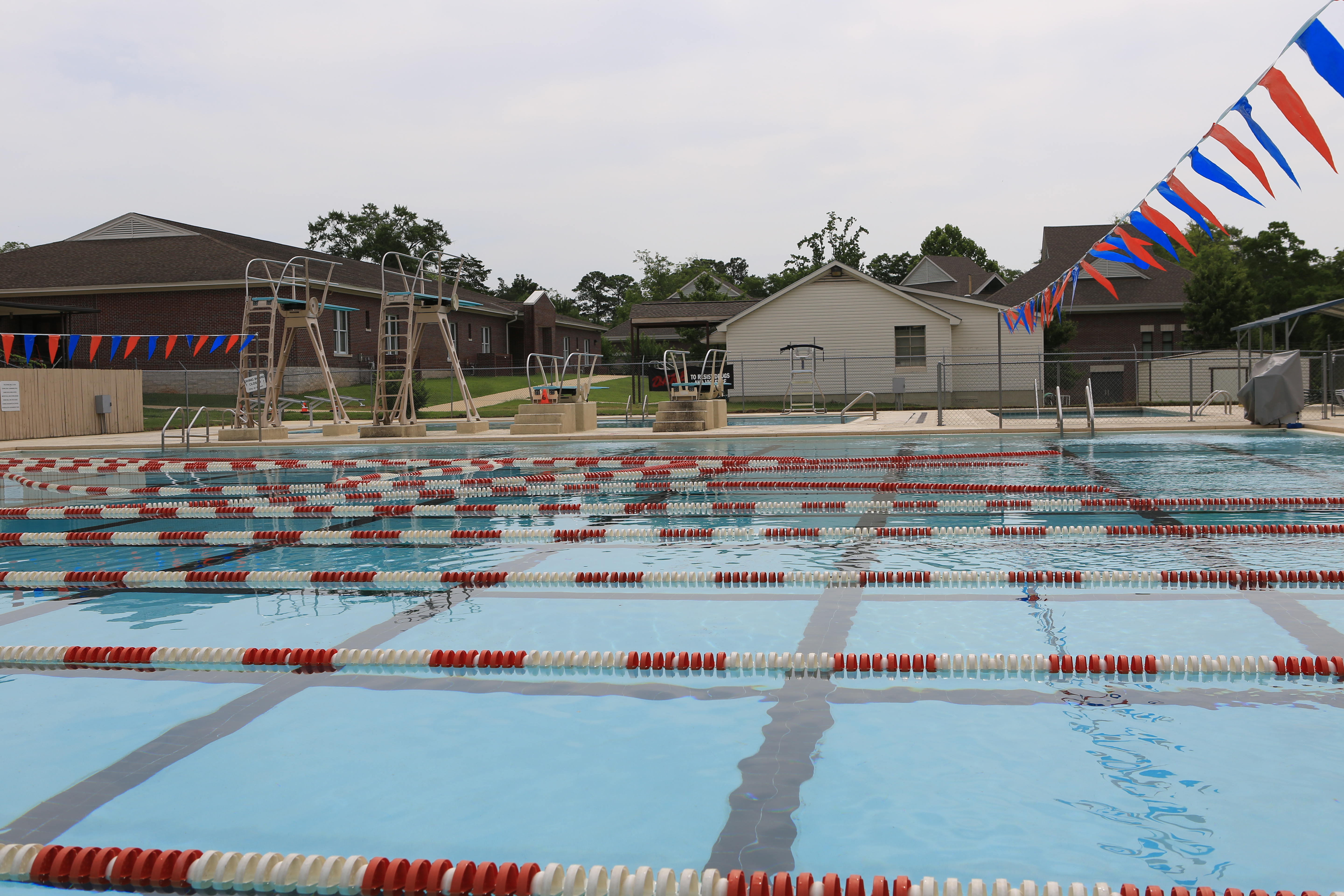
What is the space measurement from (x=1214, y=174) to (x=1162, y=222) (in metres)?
2.72

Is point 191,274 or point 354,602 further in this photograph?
point 191,274

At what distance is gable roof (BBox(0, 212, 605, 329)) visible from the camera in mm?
37031

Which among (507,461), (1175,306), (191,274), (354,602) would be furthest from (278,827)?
(1175,306)

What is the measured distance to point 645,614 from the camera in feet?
18.9

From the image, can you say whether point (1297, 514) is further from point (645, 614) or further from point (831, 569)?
point (645, 614)

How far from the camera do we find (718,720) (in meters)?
4.04

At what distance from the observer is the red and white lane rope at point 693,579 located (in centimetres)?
605

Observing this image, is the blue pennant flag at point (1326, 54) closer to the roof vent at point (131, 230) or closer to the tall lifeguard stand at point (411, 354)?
the tall lifeguard stand at point (411, 354)

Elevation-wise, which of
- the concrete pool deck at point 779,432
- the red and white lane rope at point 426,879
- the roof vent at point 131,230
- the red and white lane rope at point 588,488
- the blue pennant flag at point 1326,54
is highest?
the roof vent at point 131,230

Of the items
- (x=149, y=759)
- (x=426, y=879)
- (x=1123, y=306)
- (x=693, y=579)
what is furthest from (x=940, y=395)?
(x=1123, y=306)

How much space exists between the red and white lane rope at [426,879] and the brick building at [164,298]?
33.5m

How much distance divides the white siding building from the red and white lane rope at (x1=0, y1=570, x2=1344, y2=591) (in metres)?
29.1

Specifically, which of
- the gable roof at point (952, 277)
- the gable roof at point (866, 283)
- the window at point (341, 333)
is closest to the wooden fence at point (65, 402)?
the window at point (341, 333)

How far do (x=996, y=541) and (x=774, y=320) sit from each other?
2946cm
